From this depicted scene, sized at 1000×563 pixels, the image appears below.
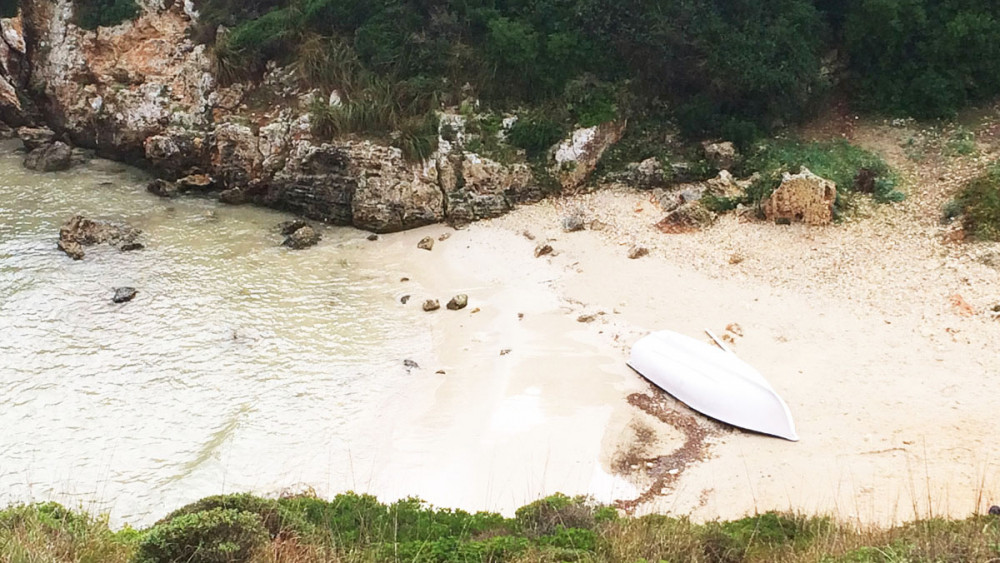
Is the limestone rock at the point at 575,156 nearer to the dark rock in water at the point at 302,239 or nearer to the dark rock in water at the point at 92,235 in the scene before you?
the dark rock in water at the point at 302,239

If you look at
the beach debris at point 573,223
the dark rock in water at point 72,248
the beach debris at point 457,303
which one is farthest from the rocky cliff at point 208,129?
the dark rock in water at point 72,248

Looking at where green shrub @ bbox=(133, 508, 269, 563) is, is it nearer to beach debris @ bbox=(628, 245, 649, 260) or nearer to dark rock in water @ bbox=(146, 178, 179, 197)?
beach debris @ bbox=(628, 245, 649, 260)

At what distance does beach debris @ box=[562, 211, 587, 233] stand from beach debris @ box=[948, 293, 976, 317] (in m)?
8.35

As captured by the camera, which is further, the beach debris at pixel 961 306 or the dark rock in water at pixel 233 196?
the dark rock in water at pixel 233 196

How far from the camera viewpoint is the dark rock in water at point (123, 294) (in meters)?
15.7

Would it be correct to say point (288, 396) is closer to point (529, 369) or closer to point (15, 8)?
point (529, 369)

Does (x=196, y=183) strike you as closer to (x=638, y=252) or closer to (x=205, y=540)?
(x=638, y=252)

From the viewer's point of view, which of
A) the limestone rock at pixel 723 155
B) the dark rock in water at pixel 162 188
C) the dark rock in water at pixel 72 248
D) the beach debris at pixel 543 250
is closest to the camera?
the beach debris at pixel 543 250

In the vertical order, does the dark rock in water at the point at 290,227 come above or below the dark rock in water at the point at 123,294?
above

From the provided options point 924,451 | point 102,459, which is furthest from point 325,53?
point 924,451

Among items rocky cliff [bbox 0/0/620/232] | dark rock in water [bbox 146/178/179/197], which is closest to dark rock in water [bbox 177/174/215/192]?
rocky cliff [bbox 0/0/620/232]

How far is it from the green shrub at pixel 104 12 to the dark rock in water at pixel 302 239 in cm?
1169

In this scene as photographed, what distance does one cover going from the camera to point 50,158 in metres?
22.3

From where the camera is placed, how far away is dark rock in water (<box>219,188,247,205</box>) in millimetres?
20688
